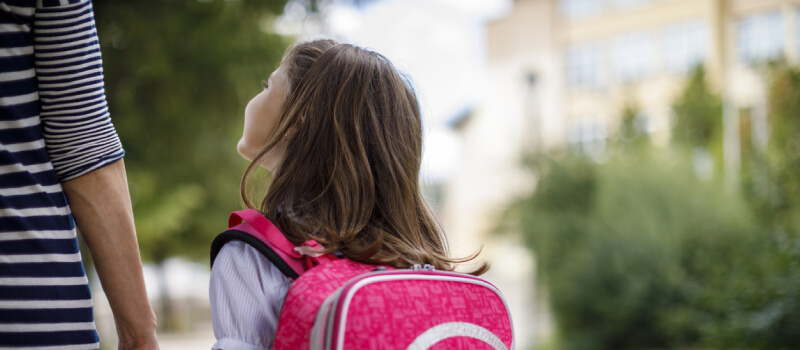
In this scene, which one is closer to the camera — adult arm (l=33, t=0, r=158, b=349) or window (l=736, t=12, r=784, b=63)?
adult arm (l=33, t=0, r=158, b=349)

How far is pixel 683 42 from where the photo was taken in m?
30.4

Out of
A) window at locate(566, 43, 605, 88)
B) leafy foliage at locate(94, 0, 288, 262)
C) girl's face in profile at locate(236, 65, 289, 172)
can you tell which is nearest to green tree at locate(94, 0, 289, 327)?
leafy foliage at locate(94, 0, 288, 262)

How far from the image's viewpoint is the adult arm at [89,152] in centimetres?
145

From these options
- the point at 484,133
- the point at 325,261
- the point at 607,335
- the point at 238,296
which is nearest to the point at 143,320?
Result: the point at 238,296

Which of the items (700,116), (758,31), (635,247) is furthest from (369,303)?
(758,31)

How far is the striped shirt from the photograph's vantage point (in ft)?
4.35

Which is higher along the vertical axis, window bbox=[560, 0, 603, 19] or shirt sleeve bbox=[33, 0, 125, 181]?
window bbox=[560, 0, 603, 19]

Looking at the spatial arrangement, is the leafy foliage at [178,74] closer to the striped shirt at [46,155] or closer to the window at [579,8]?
the striped shirt at [46,155]

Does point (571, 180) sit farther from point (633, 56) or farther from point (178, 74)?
point (633, 56)

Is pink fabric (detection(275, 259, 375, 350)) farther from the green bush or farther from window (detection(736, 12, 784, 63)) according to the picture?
window (detection(736, 12, 784, 63))

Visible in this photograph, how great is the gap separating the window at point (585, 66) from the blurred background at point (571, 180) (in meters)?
6.96

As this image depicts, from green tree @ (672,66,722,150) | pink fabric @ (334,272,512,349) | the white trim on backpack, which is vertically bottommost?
green tree @ (672,66,722,150)

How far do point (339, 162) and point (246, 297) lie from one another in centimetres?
37

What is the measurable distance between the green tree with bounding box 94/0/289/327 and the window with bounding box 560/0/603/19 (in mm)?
26747
